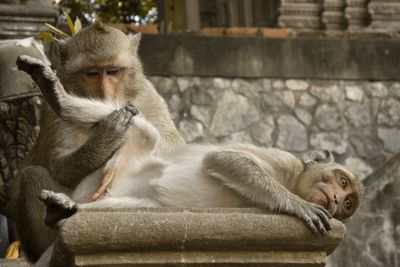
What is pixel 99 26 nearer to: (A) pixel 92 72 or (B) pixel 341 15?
(A) pixel 92 72

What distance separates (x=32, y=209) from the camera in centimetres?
711

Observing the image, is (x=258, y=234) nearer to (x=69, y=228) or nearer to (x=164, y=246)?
(x=164, y=246)

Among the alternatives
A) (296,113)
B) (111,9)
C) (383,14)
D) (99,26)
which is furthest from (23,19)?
(111,9)

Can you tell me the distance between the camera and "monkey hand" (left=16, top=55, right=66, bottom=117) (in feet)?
20.7

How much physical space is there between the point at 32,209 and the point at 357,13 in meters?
10.5

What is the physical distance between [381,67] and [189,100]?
7.18ft

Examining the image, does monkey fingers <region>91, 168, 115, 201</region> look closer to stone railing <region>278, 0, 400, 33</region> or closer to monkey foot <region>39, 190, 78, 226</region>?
monkey foot <region>39, 190, 78, 226</region>

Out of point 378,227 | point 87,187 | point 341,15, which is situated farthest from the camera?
point 341,15

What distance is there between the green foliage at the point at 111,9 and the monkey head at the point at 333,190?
13.4 meters

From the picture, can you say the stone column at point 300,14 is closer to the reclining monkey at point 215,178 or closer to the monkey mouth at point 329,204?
the reclining monkey at point 215,178

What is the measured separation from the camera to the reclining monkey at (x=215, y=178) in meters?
6.08

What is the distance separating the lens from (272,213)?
5.95m

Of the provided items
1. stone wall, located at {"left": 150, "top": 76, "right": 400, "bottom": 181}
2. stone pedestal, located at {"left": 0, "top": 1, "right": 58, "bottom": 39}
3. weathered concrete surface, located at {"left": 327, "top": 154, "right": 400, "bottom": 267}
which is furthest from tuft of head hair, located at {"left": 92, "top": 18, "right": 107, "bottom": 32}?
stone wall, located at {"left": 150, "top": 76, "right": 400, "bottom": 181}

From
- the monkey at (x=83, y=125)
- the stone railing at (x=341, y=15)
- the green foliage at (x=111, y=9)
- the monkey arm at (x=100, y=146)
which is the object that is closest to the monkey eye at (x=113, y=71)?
the monkey at (x=83, y=125)
